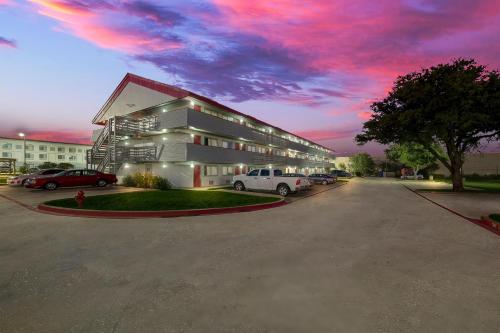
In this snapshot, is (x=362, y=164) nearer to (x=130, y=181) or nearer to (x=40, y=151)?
(x=130, y=181)

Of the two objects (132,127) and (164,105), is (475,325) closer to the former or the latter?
(164,105)

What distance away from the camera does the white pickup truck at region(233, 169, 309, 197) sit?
18.2 metres

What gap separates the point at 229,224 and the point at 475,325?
6.99 meters

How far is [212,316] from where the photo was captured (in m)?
3.42

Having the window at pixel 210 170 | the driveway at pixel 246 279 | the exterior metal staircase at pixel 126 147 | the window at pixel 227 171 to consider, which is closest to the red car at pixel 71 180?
the exterior metal staircase at pixel 126 147

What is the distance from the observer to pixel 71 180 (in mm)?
21453

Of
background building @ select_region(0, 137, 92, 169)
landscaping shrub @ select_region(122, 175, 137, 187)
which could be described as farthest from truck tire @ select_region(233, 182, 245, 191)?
background building @ select_region(0, 137, 92, 169)

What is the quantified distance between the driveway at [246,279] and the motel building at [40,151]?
239 feet

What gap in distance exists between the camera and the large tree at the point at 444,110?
1978 cm

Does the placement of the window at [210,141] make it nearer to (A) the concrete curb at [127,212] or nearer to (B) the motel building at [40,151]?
(A) the concrete curb at [127,212]

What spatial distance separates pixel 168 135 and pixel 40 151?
66111mm

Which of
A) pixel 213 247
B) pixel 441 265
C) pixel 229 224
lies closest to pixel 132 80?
pixel 229 224

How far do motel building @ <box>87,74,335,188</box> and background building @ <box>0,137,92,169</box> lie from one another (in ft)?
175

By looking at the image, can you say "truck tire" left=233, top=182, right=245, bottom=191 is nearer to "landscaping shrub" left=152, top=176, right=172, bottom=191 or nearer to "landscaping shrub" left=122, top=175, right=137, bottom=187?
"landscaping shrub" left=152, top=176, right=172, bottom=191
